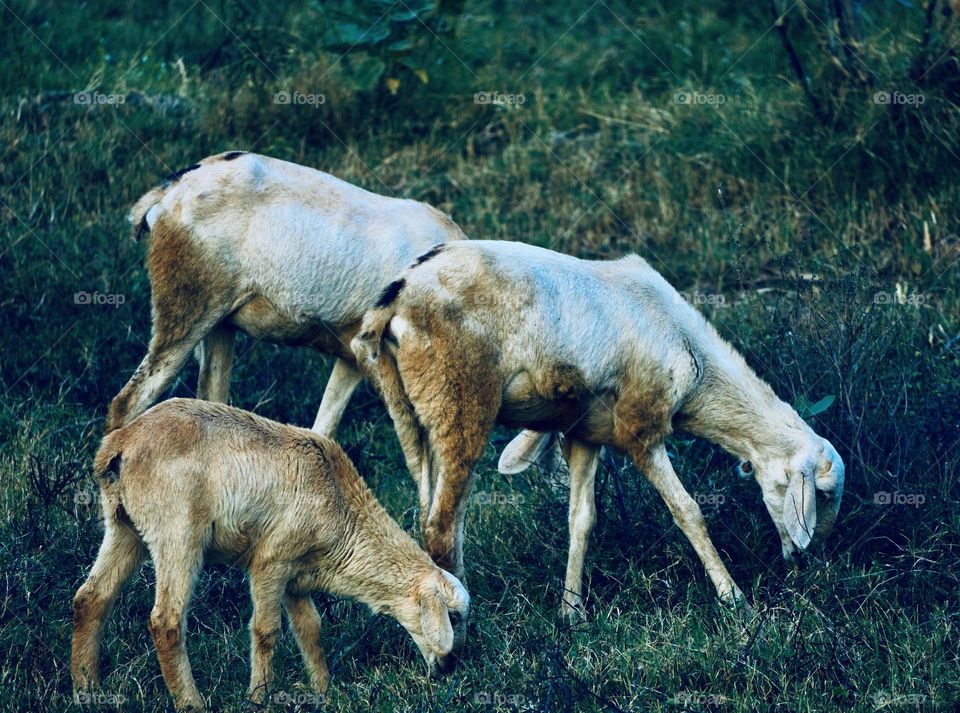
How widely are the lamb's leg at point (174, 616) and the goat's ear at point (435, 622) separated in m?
0.93

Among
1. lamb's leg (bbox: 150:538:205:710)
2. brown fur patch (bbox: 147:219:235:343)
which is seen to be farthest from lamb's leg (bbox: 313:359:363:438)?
lamb's leg (bbox: 150:538:205:710)

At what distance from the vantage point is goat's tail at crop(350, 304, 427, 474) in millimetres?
5922

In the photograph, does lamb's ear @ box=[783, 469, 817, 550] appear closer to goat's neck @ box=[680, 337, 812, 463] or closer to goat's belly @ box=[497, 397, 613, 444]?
goat's neck @ box=[680, 337, 812, 463]

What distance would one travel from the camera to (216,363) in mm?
7211

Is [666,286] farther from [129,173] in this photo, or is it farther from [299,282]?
[129,173]

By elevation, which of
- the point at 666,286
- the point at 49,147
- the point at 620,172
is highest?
the point at 666,286

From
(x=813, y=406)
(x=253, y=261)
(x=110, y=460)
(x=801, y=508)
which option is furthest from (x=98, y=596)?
(x=813, y=406)

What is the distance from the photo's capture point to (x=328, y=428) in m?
7.25

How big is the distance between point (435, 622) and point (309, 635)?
56 centimetres

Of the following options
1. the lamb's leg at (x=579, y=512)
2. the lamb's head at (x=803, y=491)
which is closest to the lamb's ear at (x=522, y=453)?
the lamb's leg at (x=579, y=512)

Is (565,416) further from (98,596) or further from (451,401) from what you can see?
(98,596)

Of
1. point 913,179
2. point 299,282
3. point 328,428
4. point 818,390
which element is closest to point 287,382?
point 328,428

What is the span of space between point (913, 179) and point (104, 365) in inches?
227

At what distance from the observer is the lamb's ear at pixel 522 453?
6.85 m
